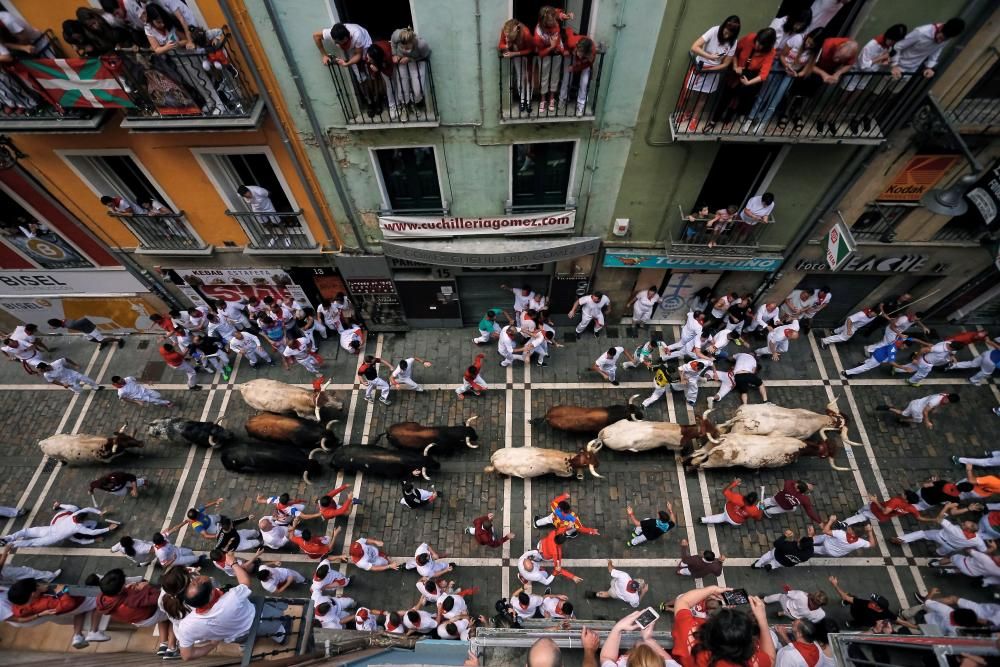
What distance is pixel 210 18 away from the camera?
32.3ft

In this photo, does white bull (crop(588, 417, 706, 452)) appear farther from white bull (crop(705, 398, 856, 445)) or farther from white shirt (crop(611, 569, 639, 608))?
white shirt (crop(611, 569, 639, 608))

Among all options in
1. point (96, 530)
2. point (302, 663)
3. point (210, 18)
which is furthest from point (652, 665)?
point (96, 530)

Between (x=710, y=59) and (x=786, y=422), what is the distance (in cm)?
971

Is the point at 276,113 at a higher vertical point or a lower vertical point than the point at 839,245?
higher

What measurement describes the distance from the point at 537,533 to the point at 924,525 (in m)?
10.8

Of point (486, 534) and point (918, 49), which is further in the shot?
point (486, 534)

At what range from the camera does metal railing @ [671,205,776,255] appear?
13.5m

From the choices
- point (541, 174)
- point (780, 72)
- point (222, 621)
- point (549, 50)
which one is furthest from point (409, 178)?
point (222, 621)

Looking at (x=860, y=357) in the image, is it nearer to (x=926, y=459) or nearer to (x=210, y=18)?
(x=926, y=459)

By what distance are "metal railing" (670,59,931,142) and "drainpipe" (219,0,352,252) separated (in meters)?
9.11

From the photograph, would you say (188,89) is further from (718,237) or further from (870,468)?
(870,468)

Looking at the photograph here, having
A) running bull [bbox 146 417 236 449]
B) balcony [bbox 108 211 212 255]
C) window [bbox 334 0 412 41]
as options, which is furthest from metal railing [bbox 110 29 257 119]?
running bull [bbox 146 417 236 449]

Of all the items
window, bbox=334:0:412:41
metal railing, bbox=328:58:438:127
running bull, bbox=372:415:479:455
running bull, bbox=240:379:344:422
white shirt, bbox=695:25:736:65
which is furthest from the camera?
running bull, bbox=240:379:344:422

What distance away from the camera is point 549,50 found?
966cm
